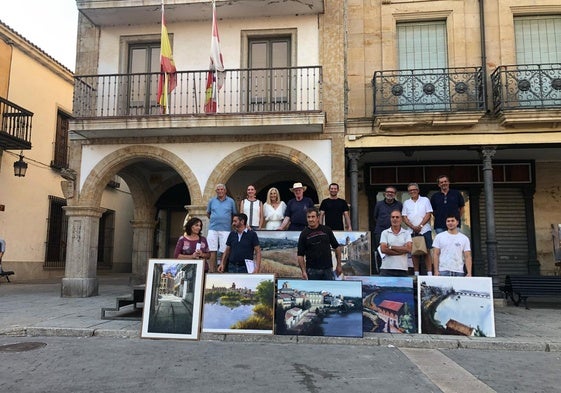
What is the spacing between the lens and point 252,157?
38.8 feet

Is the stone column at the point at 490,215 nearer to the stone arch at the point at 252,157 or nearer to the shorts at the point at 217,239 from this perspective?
the stone arch at the point at 252,157

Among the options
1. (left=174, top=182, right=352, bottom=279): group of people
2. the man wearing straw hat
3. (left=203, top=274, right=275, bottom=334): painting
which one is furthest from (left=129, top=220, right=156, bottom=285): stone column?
(left=203, top=274, right=275, bottom=334): painting

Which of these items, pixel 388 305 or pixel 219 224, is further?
pixel 219 224

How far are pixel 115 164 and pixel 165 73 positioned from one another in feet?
8.85

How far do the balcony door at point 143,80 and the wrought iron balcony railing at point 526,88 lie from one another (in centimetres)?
848

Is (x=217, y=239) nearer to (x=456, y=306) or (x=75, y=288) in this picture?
(x=456, y=306)

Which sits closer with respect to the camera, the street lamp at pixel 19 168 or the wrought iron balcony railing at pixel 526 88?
the wrought iron balcony railing at pixel 526 88

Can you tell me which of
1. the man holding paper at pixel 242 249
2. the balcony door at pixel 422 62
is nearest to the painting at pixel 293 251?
the man holding paper at pixel 242 249

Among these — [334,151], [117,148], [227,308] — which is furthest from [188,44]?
[227,308]

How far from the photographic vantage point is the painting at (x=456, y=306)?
276 inches

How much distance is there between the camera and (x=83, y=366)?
5352 millimetres

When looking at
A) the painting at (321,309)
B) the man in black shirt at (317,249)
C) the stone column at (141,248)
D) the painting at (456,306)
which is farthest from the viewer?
the stone column at (141,248)

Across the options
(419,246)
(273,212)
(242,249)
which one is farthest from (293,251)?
(419,246)

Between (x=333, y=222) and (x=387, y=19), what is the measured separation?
633 centimetres
